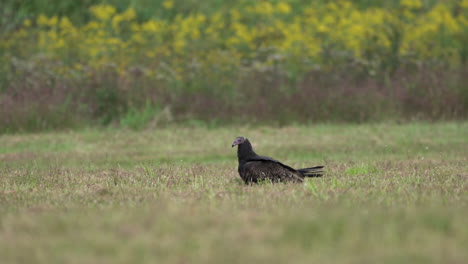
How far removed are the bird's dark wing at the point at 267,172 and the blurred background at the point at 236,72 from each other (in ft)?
26.0

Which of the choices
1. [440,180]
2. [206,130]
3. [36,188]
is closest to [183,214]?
[36,188]

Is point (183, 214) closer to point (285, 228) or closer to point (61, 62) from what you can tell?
point (285, 228)

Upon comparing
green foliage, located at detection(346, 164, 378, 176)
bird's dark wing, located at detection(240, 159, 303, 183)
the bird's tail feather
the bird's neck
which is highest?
the bird's neck

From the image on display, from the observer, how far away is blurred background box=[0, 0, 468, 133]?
602 inches

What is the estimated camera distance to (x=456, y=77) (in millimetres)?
15727

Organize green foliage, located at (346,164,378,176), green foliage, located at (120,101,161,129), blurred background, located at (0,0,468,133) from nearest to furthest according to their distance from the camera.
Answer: green foliage, located at (346,164,378,176)
green foliage, located at (120,101,161,129)
blurred background, located at (0,0,468,133)

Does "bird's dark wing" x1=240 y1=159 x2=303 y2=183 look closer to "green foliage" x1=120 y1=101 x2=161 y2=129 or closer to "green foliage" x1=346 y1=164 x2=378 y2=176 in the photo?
"green foliage" x1=346 y1=164 x2=378 y2=176

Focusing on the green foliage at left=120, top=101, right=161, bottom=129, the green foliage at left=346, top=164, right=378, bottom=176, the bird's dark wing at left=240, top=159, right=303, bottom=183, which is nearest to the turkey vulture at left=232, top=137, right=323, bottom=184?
the bird's dark wing at left=240, top=159, right=303, bottom=183

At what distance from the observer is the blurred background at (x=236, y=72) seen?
50.2 feet

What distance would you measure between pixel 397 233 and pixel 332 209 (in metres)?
0.72

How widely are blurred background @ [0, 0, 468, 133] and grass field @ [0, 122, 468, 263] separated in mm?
4004

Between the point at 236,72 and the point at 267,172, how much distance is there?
32.1ft

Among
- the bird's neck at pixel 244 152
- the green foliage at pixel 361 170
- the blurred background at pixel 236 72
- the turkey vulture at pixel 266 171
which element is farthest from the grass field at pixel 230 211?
the blurred background at pixel 236 72

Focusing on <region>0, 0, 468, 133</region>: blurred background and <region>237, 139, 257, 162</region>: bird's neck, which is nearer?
<region>237, 139, 257, 162</region>: bird's neck
